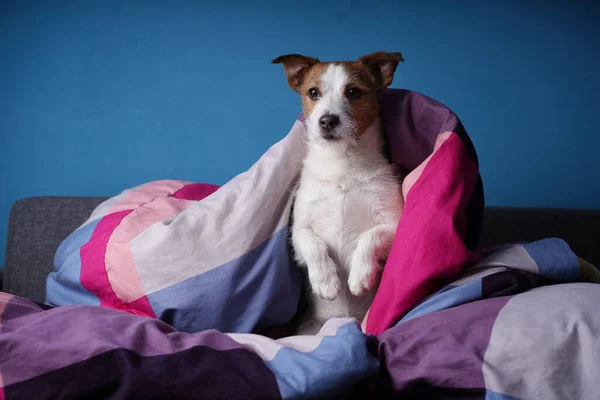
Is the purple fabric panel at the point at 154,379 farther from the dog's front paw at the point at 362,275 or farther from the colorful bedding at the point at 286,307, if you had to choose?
the dog's front paw at the point at 362,275

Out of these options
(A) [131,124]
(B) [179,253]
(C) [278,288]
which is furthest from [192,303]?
(A) [131,124]

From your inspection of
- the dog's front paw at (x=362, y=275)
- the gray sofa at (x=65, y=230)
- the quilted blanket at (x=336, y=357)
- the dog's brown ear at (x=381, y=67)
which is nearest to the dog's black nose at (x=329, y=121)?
the dog's brown ear at (x=381, y=67)

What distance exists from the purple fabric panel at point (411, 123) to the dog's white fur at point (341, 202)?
6cm

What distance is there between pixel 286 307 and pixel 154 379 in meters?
0.70

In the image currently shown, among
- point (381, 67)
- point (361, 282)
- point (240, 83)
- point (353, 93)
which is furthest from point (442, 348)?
point (240, 83)

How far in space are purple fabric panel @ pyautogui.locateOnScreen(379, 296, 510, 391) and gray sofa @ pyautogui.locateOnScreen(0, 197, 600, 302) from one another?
1.08 meters

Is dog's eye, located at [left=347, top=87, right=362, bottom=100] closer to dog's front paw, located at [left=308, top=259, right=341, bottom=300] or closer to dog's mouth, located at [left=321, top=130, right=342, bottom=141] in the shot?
dog's mouth, located at [left=321, top=130, right=342, bottom=141]

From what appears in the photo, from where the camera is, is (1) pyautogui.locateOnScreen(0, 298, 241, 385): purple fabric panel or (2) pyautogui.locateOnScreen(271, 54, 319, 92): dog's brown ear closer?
(1) pyautogui.locateOnScreen(0, 298, 241, 385): purple fabric panel

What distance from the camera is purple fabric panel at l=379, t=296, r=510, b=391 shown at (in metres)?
1.06

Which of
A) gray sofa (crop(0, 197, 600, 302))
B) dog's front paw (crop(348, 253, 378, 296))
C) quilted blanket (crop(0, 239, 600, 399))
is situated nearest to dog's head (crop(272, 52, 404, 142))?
dog's front paw (crop(348, 253, 378, 296))

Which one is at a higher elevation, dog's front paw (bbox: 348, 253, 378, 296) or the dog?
the dog

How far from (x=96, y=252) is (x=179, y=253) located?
31 cm

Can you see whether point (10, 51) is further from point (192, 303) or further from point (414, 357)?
point (414, 357)

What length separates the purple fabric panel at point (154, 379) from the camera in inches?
38.6
